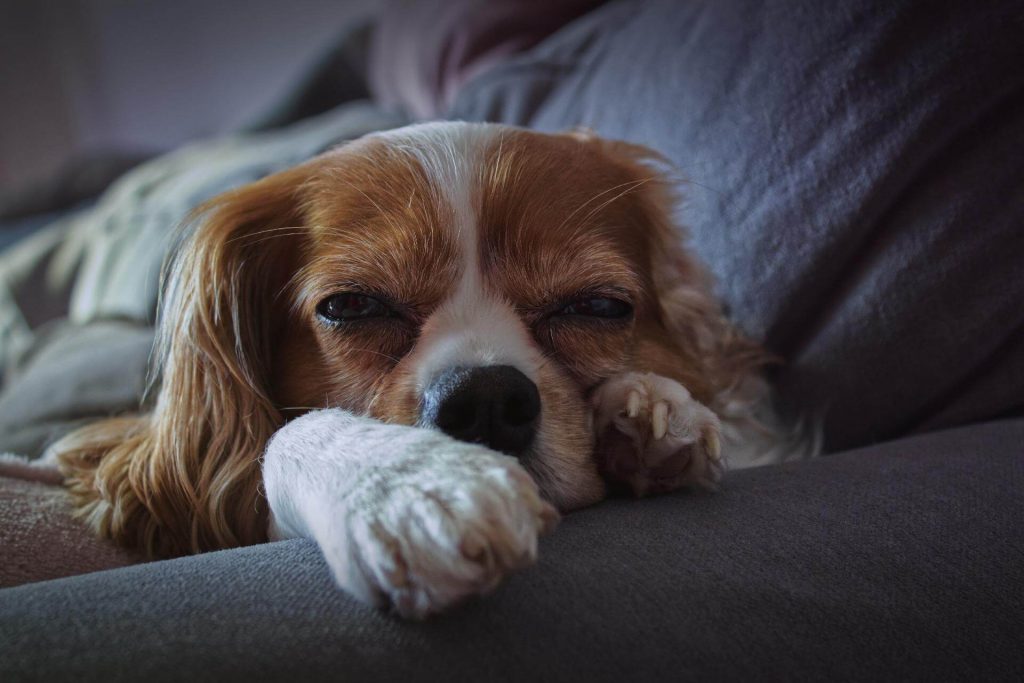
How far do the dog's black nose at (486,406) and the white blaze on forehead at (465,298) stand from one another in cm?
3

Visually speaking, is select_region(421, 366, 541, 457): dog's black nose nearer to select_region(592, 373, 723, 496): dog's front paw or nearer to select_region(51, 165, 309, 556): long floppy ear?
select_region(592, 373, 723, 496): dog's front paw

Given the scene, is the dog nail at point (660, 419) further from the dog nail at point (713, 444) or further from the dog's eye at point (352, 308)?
the dog's eye at point (352, 308)

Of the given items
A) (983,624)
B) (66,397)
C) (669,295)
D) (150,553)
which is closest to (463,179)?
(669,295)

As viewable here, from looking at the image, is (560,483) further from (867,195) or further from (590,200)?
(867,195)

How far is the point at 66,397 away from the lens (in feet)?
5.75

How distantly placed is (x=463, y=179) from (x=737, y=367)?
587mm

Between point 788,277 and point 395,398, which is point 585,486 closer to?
point 395,398

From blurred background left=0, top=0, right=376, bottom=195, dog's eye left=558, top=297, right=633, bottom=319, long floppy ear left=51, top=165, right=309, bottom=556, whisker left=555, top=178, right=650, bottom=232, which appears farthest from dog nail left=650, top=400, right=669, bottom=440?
blurred background left=0, top=0, right=376, bottom=195

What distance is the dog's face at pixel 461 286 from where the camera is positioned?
1021 millimetres

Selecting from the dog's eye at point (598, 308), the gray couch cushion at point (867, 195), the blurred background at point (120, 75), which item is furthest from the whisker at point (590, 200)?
the blurred background at point (120, 75)

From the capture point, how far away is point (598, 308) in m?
1.18

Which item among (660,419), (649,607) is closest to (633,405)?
(660,419)

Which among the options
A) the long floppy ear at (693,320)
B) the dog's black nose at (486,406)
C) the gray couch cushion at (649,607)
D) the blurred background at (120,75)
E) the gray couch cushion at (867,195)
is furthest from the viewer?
the blurred background at (120,75)

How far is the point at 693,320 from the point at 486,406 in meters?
0.59
